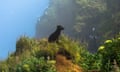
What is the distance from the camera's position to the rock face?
9.17m

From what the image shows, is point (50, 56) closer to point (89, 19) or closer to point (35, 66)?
point (35, 66)

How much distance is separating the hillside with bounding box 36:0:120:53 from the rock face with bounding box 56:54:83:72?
2011 centimetres

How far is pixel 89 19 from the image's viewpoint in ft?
122

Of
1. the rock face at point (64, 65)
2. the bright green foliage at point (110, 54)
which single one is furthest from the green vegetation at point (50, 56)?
the rock face at point (64, 65)

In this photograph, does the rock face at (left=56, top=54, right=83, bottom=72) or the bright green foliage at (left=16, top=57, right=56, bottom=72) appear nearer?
the bright green foliage at (left=16, top=57, right=56, bottom=72)

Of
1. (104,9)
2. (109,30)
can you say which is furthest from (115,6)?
(109,30)

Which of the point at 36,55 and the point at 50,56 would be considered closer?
the point at 36,55

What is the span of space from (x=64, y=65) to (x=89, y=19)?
28.0 meters

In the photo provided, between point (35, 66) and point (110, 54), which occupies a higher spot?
point (110, 54)

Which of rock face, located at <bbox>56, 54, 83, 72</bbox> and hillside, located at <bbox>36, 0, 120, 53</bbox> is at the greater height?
hillside, located at <bbox>36, 0, 120, 53</bbox>

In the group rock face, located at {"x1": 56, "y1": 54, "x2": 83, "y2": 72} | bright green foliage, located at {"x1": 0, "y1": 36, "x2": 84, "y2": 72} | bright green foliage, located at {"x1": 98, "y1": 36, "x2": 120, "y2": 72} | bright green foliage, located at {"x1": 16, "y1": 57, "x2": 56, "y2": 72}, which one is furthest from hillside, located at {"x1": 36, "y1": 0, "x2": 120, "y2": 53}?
bright green foliage, located at {"x1": 16, "y1": 57, "x2": 56, "y2": 72}

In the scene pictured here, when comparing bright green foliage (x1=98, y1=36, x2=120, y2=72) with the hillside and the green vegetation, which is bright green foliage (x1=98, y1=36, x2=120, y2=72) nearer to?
the green vegetation

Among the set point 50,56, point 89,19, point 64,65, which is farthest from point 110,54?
point 89,19

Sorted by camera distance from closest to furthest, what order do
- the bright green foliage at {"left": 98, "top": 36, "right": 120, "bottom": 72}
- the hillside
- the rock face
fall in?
A: 1. the bright green foliage at {"left": 98, "top": 36, "right": 120, "bottom": 72}
2. the rock face
3. the hillside
